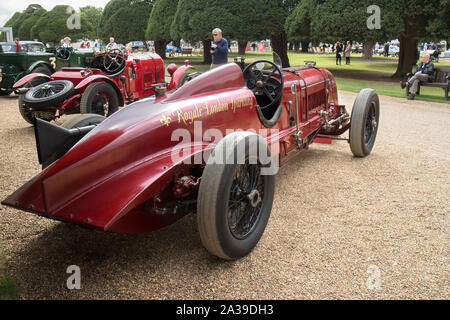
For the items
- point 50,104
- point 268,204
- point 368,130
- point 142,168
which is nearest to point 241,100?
point 268,204

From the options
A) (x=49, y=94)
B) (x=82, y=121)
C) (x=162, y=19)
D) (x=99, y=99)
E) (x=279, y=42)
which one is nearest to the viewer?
(x=82, y=121)

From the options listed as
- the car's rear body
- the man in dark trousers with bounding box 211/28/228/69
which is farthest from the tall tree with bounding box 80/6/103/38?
the car's rear body

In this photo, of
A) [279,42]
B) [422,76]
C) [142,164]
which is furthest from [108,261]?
[279,42]

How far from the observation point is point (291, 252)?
9.82 feet

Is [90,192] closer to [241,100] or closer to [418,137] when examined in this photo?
[241,100]

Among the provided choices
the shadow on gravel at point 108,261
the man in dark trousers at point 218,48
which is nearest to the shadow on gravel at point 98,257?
the shadow on gravel at point 108,261

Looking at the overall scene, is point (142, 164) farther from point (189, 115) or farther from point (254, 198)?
point (254, 198)

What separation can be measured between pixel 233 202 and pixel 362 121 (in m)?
3.03

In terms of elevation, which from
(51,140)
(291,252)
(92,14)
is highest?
(92,14)

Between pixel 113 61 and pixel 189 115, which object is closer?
pixel 189 115

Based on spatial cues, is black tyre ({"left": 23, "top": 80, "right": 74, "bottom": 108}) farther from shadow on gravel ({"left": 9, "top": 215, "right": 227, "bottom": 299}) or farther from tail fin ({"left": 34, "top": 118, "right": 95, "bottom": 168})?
tail fin ({"left": 34, "top": 118, "right": 95, "bottom": 168})

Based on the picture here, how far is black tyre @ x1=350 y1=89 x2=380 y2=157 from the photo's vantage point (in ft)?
16.7

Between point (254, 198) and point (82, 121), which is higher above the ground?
point (82, 121)
